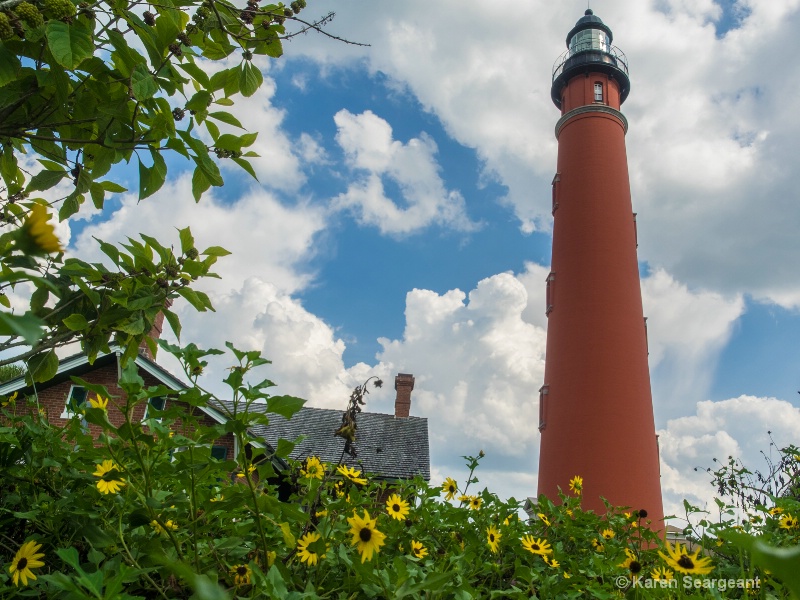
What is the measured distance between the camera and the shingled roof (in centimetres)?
1422

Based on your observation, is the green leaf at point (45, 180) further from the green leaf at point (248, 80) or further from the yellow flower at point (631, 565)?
the yellow flower at point (631, 565)

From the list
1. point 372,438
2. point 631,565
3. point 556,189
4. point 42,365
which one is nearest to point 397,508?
point 631,565

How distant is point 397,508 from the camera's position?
2035 mm

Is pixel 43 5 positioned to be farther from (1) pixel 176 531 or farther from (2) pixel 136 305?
(1) pixel 176 531

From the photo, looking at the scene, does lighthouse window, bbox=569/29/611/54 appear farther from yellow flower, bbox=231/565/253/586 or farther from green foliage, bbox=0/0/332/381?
yellow flower, bbox=231/565/253/586

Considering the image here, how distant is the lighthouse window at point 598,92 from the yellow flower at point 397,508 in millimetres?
15011

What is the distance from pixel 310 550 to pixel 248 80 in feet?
4.40

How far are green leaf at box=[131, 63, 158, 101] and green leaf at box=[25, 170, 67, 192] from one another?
627 millimetres

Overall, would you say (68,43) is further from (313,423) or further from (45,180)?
(313,423)

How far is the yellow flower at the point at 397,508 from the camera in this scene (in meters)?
1.95

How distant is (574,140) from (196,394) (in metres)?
14.4

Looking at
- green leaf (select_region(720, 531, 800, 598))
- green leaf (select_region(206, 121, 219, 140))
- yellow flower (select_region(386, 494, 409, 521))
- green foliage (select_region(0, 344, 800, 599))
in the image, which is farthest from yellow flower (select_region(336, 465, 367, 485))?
green leaf (select_region(720, 531, 800, 598))

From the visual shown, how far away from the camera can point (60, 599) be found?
128 cm

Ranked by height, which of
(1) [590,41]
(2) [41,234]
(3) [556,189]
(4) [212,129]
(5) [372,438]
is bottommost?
(2) [41,234]
